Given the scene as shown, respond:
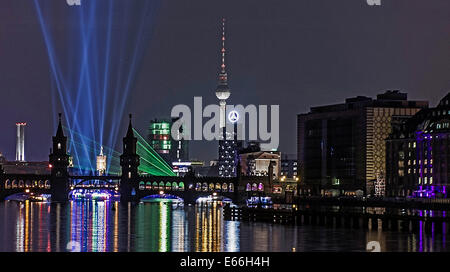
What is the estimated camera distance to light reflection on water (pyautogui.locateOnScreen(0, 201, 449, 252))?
372 feet

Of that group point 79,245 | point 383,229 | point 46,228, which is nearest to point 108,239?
point 79,245

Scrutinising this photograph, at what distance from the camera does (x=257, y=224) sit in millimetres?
160250

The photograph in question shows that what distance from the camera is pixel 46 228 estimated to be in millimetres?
141875

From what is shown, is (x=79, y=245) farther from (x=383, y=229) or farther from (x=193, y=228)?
(x=383, y=229)

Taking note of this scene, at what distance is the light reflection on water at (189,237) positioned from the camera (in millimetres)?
113500

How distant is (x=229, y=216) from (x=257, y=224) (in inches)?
656

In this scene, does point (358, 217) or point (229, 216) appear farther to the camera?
point (229, 216)

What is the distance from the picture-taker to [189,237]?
420 ft
